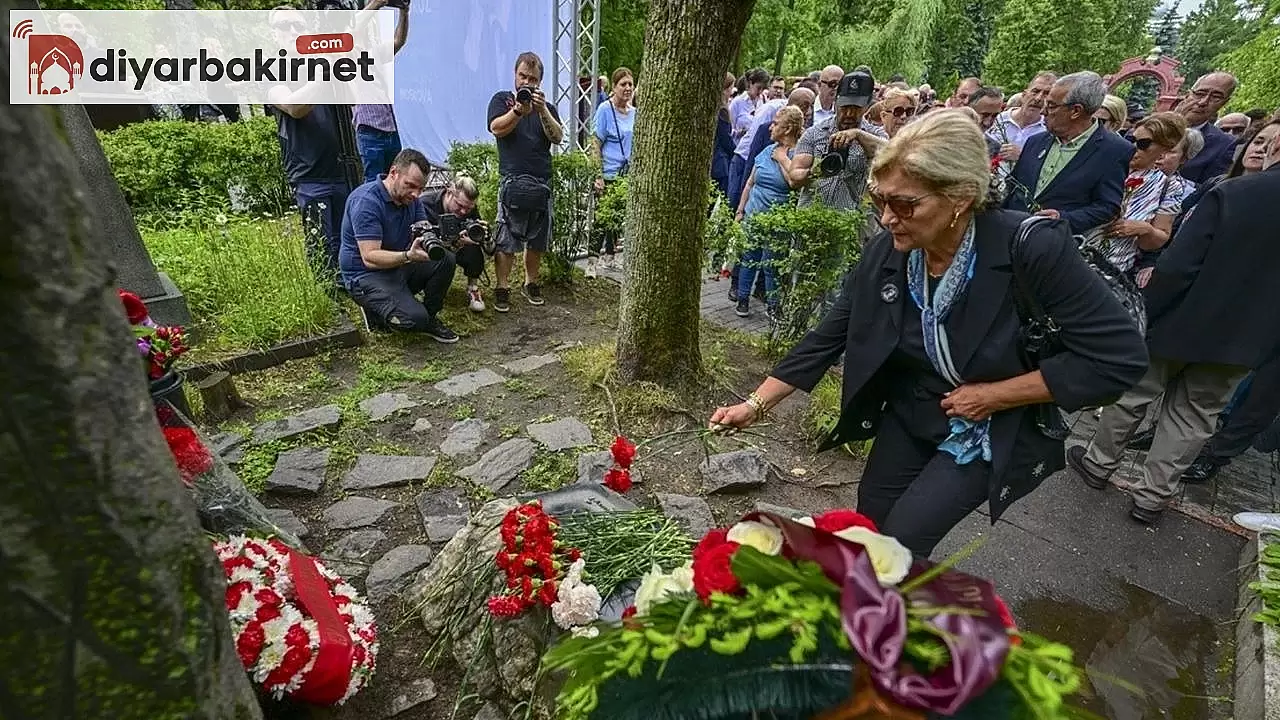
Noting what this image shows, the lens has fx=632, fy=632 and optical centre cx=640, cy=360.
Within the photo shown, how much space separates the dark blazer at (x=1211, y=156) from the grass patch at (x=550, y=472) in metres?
7.12

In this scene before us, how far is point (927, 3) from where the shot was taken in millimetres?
23531

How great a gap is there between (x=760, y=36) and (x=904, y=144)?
21453 millimetres

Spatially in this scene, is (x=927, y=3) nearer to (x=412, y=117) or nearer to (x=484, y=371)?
(x=412, y=117)

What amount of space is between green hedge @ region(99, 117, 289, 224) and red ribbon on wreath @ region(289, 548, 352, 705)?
5.85 meters

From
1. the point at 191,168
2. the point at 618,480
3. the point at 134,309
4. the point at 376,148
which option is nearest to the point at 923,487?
the point at 618,480

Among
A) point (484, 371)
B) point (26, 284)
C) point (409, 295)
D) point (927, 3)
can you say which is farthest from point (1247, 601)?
point (927, 3)

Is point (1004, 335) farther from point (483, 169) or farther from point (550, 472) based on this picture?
point (483, 169)

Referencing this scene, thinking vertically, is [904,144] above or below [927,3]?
below

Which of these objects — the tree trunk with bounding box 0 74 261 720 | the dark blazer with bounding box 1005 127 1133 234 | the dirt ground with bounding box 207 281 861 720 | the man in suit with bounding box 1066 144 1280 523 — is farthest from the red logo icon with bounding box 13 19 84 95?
the man in suit with bounding box 1066 144 1280 523

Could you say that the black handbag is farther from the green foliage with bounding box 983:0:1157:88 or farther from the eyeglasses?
the green foliage with bounding box 983:0:1157:88

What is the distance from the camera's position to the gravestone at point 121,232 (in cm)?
395

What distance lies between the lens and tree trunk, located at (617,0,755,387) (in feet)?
11.4

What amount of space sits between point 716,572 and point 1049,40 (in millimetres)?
34264

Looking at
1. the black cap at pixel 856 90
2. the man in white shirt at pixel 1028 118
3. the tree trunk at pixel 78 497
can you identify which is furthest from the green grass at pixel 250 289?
the man in white shirt at pixel 1028 118
